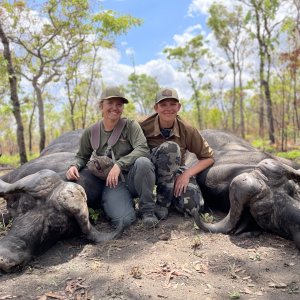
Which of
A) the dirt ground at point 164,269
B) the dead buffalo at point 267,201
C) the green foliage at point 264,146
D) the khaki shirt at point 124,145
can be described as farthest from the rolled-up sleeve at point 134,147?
the green foliage at point 264,146

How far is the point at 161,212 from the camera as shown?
15.1 feet

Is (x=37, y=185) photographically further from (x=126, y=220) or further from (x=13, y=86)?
A: (x=13, y=86)

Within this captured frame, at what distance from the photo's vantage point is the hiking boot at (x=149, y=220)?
4.29 m

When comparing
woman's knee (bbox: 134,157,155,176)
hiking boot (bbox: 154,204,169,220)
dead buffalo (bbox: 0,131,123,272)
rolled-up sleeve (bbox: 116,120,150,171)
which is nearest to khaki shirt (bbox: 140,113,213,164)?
rolled-up sleeve (bbox: 116,120,150,171)

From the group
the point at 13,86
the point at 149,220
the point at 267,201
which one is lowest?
the point at 149,220

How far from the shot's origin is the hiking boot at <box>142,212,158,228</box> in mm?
4287

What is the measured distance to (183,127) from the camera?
473 centimetres

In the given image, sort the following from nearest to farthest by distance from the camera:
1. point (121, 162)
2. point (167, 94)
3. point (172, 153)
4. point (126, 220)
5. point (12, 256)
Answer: point (12, 256), point (121, 162), point (126, 220), point (167, 94), point (172, 153)

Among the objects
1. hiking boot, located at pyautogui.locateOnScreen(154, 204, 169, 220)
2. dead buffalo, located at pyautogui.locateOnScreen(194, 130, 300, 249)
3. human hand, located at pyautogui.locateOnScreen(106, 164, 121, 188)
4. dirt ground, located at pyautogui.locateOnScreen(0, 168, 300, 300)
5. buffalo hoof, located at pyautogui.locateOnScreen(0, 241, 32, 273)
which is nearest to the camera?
dirt ground, located at pyautogui.locateOnScreen(0, 168, 300, 300)

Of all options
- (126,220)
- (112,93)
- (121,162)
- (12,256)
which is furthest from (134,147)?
(12,256)

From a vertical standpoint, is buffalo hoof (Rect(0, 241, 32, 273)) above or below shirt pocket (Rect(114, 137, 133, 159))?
below

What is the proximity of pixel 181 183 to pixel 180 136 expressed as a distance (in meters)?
0.61

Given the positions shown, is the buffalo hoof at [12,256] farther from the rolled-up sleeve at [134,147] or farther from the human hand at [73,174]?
the rolled-up sleeve at [134,147]

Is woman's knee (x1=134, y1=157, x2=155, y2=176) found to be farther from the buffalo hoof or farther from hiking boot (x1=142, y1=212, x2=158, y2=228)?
the buffalo hoof
